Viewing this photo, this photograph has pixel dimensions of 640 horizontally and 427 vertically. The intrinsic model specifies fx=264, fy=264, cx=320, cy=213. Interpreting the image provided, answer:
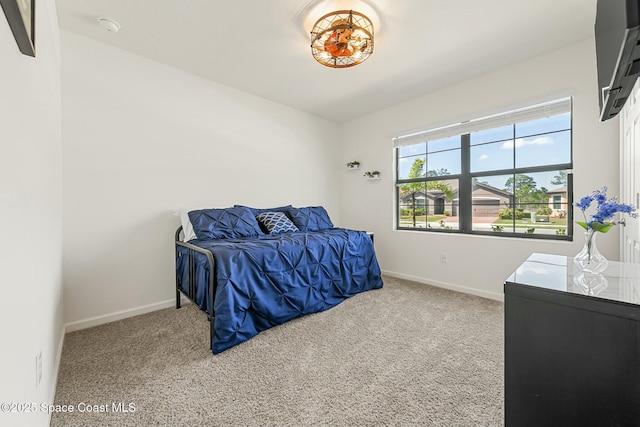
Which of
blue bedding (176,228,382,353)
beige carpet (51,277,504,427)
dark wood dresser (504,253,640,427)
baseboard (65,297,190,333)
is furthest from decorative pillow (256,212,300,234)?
dark wood dresser (504,253,640,427)

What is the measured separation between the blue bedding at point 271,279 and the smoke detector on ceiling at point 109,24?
1.79 m

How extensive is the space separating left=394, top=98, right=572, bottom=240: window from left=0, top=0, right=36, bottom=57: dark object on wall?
133 inches

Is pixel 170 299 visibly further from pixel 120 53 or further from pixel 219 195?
pixel 120 53

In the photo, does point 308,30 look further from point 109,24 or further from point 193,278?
point 193,278

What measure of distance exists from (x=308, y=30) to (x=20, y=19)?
5.82 feet

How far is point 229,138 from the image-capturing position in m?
3.08

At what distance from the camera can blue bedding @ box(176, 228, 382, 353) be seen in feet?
5.92

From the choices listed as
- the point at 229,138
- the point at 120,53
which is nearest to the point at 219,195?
the point at 229,138

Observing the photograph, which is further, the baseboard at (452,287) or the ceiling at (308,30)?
the baseboard at (452,287)

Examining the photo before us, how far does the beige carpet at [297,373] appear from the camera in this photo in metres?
1.26

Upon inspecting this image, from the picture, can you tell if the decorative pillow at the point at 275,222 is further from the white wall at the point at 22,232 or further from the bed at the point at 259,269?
the white wall at the point at 22,232

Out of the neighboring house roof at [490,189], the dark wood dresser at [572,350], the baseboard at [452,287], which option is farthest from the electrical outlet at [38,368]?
the neighboring house roof at [490,189]

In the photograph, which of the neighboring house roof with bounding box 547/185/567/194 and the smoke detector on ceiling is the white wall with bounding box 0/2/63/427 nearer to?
the smoke detector on ceiling

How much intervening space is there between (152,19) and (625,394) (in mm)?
3152
